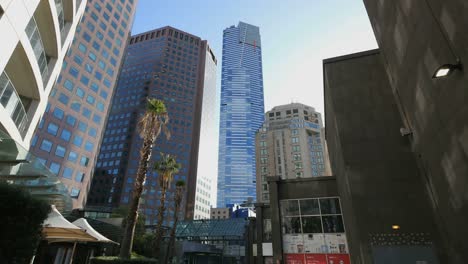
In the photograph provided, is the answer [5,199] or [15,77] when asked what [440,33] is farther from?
[15,77]

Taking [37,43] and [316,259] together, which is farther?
[316,259]

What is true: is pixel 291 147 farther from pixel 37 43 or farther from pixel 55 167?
pixel 37 43

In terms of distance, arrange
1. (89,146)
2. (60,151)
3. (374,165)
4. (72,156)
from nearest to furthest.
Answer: (374,165) < (60,151) < (72,156) < (89,146)

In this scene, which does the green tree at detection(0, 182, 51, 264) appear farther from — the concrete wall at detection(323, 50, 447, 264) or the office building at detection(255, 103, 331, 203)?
the office building at detection(255, 103, 331, 203)

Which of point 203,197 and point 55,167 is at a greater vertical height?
point 203,197

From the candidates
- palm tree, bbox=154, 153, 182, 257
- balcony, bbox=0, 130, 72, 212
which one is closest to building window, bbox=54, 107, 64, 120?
palm tree, bbox=154, 153, 182, 257

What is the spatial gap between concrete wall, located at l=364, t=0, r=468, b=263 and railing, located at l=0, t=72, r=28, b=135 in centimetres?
1670

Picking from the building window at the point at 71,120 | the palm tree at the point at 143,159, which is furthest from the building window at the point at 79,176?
the palm tree at the point at 143,159

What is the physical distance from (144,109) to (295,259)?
386 ft

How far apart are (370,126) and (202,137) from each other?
124042 millimetres

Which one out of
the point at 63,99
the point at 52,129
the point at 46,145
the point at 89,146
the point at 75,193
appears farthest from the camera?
the point at 89,146

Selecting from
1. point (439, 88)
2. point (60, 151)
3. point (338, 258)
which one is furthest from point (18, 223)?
point (60, 151)

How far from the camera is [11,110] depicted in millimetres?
12961

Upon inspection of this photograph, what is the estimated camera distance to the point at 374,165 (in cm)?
1596
